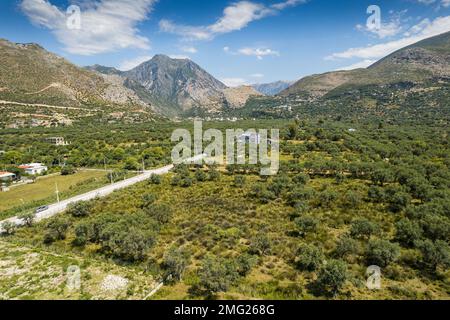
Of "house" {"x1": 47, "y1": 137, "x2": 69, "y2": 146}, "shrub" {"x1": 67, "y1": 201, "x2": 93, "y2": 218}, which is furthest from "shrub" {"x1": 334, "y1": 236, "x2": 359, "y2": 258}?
"house" {"x1": 47, "y1": 137, "x2": 69, "y2": 146}

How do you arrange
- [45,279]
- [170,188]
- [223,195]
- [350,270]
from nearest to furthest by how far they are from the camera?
1. [45,279]
2. [350,270]
3. [223,195]
4. [170,188]

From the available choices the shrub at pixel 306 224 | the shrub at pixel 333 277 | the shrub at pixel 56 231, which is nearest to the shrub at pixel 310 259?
the shrub at pixel 333 277

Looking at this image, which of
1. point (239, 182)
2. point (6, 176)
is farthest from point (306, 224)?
point (6, 176)

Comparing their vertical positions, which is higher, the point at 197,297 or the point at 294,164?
the point at 294,164

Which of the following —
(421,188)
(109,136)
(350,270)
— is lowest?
(350,270)

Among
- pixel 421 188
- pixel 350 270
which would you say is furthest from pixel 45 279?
pixel 421 188

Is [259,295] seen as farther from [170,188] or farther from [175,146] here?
[175,146]

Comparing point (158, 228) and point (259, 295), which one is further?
point (158, 228)

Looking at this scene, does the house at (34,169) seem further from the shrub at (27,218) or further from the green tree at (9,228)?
the green tree at (9,228)
